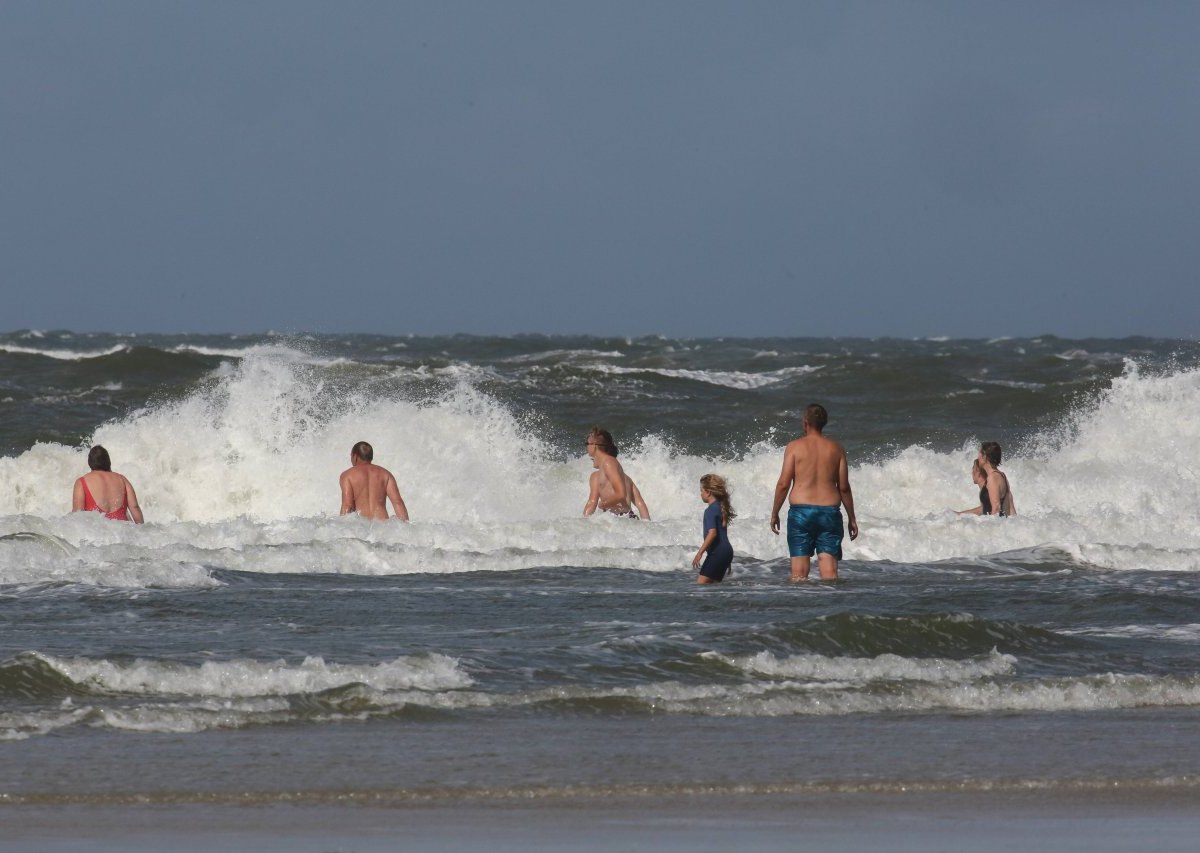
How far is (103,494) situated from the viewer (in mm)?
12914

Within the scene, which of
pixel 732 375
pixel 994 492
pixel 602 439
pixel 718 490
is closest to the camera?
pixel 718 490

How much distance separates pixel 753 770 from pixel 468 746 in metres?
1.13

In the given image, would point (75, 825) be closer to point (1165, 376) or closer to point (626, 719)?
point (626, 719)

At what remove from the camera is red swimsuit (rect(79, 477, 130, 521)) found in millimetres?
12906

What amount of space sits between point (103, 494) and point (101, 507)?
106 mm

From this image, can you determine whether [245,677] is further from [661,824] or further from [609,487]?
[609,487]

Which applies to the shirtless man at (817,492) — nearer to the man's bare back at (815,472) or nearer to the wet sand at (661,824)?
the man's bare back at (815,472)

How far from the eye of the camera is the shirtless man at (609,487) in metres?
13.7

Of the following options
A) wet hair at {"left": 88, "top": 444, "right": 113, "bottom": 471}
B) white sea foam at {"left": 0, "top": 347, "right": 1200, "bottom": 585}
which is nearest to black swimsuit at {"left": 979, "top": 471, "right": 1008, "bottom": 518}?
white sea foam at {"left": 0, "top": 347, "right": 1200, "bottom": 585}

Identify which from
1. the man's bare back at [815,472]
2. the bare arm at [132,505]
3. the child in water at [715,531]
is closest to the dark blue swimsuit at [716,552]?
the child in water at [715,531]

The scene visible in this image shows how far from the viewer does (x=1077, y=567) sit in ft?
40.9

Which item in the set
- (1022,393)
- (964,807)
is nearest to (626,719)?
(964,807)

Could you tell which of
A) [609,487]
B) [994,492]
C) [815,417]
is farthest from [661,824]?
[994,492]

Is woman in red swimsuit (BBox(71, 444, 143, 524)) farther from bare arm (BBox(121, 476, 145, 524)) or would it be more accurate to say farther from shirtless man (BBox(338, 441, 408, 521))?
shirtless man (BBox(338, 441, 408, 521))
